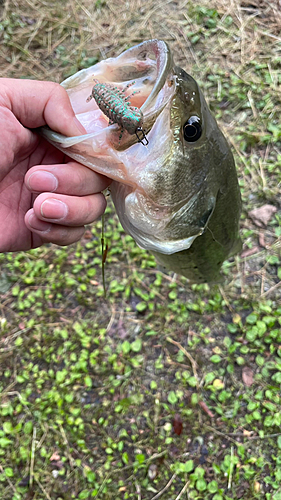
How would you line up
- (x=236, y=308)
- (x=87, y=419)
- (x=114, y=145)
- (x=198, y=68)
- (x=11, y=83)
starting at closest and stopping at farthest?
1. (x=114, y=145)
2. (x=11, y=83)
3. (x=87, y=419)
4. (x=236, y=308)
5. (x=198, y=68)

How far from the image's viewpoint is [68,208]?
118 cm

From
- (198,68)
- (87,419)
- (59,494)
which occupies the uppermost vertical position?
(198,68)

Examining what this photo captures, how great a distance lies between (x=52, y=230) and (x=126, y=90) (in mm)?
526

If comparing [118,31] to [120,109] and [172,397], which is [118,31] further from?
[172,397]

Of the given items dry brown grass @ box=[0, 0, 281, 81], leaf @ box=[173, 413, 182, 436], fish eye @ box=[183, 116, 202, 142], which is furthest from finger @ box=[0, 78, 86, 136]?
dry brown grass @ box=[0, 0, 281, 81]

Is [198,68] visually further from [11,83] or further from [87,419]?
[87,419]

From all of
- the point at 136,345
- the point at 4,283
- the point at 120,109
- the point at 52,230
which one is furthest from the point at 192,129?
the point at 4,283

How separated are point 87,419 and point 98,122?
7.15ft

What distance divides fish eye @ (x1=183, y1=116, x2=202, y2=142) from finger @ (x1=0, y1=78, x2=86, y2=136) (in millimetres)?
334

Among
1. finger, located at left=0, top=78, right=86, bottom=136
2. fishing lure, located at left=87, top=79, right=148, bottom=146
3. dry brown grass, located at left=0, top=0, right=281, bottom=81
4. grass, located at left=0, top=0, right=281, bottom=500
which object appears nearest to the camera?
fishing lure, located at left=87, top=79, right=148, bottom=146

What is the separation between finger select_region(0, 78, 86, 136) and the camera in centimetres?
115

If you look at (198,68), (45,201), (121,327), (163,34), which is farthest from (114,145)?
(163,34)

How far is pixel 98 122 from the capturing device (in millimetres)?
1175

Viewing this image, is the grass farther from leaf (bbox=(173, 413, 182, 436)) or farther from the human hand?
the human hand
